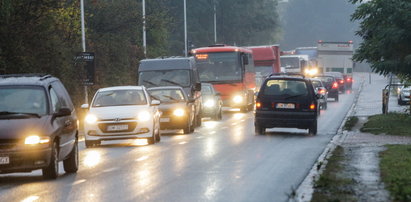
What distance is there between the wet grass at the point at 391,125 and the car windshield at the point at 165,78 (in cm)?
711

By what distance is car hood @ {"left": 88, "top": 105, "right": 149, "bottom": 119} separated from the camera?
1036 inches

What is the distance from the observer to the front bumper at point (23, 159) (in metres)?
15.9

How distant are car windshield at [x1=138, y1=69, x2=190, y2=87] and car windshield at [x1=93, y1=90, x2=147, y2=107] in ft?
36.9

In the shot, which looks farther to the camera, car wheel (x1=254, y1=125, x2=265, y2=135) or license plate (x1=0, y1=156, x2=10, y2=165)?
car wheel (x1=254, y1=125, x2=265, y2=135)

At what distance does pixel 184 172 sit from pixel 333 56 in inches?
2753

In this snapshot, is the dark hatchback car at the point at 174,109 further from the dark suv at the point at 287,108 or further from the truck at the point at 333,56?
the truck at the point at 333,56

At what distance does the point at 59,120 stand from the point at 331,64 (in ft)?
233

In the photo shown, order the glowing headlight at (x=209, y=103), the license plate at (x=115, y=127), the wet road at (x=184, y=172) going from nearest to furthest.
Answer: the wet road at (x=184, y=172)
the license plate at (x=115, y=127)
the glowing headlight at (x=209, y=103)

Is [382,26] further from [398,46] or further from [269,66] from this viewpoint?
[269,66]

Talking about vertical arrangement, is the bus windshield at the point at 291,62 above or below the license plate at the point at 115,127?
above

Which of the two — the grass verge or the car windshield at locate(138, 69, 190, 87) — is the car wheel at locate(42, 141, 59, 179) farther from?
the car windshield at locate(138, 69, 190, 87)

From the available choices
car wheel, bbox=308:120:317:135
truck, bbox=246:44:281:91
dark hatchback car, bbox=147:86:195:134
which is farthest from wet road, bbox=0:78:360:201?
truck, bbox=246:44:281:91

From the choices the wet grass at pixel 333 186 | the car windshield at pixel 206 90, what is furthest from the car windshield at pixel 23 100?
the car windshield at pixel 206 90

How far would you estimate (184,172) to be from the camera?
18094mm
